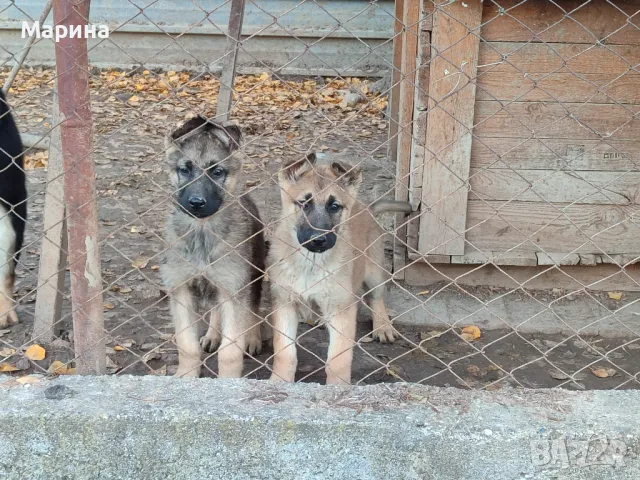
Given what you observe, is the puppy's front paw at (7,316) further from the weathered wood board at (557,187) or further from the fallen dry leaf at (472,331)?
the weathered wood board at (557,187)

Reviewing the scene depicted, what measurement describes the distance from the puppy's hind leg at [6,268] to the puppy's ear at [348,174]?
1.85 metres

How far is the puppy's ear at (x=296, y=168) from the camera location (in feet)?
11.9

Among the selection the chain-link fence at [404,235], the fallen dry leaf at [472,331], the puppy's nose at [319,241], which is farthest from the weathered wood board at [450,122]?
the puppy's nose at [319,241]

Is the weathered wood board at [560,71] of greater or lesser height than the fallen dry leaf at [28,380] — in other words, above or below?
above

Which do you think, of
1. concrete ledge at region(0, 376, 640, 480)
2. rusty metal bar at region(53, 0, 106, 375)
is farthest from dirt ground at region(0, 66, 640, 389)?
concrete ledge at region(0, 376, 640, 480)

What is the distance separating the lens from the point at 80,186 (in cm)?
263

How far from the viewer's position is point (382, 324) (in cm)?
438

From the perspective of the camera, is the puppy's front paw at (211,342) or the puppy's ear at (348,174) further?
the puppy's front paw at (211,342)

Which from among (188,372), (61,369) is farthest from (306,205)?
(61,369)

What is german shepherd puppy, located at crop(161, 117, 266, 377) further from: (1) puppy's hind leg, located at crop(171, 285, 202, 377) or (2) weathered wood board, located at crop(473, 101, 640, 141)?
(2) weathered wood board, located at crop(473, 101, 640, 141)

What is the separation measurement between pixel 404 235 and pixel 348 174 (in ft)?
3.93

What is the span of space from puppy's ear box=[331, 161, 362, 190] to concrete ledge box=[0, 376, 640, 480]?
1518 millimetres

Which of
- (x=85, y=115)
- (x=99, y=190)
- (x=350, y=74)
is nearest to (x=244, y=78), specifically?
(x=350, y=74)

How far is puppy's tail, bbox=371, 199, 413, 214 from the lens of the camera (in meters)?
4.39
